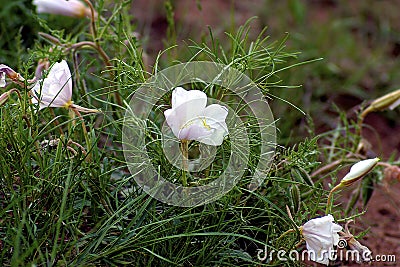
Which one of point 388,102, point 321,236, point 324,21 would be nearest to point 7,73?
point 321,236

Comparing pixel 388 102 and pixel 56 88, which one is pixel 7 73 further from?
pixel 388 102

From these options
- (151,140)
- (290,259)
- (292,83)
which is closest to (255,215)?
(290,259)

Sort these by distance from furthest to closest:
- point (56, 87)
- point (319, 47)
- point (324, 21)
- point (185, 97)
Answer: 1. point (324, 21)
2. point (319, 47)
3. point (56, 87)
4. point (185, 97)

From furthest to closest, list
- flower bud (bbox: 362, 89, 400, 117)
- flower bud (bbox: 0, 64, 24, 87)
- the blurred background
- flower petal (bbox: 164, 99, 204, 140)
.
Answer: the blurred background → flower bud (bbox: 362, 89, 400, 117) → flower bud (bbox: 0, 64, 24, 87) → flower petal (bbox: 164, 99, 204, 140)

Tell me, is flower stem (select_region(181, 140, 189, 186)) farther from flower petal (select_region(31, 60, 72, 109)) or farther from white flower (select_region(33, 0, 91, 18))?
white flower (select_region(33, 0, 91, 18))

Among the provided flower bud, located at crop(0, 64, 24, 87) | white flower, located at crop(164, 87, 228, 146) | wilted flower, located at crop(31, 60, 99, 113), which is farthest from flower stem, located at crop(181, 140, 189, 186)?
flower bud, located at crop(0, 64, 24, 87)
